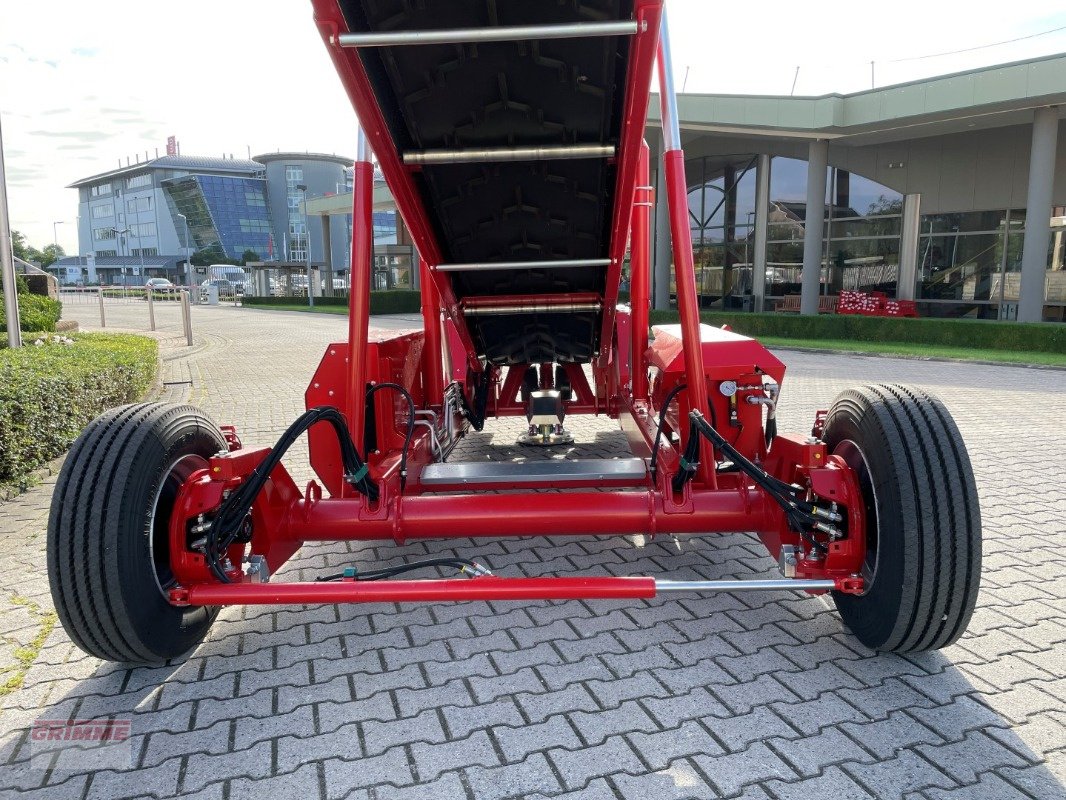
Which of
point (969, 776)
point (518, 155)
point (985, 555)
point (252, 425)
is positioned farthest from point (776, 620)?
point (252, 425)

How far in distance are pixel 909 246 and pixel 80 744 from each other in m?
24.6

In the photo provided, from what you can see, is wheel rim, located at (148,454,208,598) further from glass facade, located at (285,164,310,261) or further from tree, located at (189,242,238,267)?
tree, located at (189,242,238,267)

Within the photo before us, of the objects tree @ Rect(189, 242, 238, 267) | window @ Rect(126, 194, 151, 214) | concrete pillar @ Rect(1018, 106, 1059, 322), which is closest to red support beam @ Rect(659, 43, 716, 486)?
concrete pillar @ Rect(1018, 106, 1059, 322)

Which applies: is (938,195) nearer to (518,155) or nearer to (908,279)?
(908,279)

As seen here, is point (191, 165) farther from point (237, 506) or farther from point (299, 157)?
point (237, 506)

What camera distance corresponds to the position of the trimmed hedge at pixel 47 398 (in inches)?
208

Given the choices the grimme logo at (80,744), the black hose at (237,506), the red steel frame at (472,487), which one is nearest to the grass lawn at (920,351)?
the red steel frame at (472,487)

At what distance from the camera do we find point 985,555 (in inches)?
162

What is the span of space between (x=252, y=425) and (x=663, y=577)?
5.54 meters

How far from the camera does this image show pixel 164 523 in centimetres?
295

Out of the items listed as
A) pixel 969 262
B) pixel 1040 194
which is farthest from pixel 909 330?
pixel 969 262

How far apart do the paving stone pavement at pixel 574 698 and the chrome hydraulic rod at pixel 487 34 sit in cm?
227

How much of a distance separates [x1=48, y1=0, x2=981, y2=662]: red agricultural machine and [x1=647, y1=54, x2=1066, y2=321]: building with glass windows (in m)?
16.1

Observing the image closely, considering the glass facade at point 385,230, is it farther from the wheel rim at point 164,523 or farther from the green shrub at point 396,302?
the wheel rim at point 164,523
